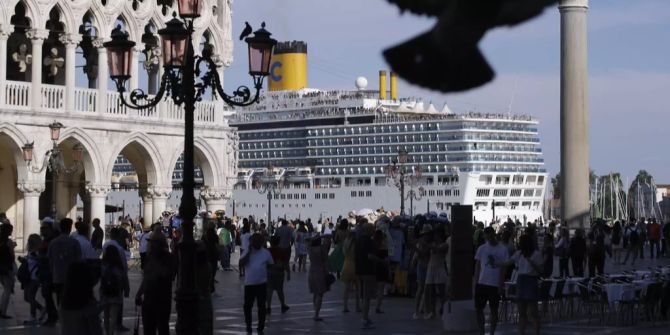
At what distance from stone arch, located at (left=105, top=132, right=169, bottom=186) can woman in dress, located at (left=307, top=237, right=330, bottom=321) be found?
16.8m

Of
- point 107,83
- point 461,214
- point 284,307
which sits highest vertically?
point 107,83

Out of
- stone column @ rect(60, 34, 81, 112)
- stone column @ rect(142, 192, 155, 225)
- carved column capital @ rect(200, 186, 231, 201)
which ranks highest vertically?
stone column @ rect(60, 34, 81, 112)

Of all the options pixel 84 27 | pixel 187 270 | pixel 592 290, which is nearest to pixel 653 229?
pixel 84 27

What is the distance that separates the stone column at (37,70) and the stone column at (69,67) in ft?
1.72

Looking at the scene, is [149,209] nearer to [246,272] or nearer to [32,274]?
[32,274]

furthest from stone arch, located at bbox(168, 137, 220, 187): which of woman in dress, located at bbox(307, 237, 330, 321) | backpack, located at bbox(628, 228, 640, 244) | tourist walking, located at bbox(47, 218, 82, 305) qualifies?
tourist walking, located at bbox(47, 218, 82, 305)

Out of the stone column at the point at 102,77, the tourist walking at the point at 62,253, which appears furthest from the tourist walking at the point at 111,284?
the stone column at the point at 102,77

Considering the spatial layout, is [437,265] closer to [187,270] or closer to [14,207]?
[187,270]

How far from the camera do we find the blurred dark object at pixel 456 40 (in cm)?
155

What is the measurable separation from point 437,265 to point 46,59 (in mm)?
18513

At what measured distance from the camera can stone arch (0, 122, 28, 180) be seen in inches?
1045

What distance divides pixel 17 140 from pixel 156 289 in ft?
60.3

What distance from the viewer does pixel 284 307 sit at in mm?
13773

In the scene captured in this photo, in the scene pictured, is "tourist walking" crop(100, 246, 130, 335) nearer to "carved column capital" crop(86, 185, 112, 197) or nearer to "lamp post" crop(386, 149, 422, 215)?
"lamp post" crop(386, 149, 422, 215)
